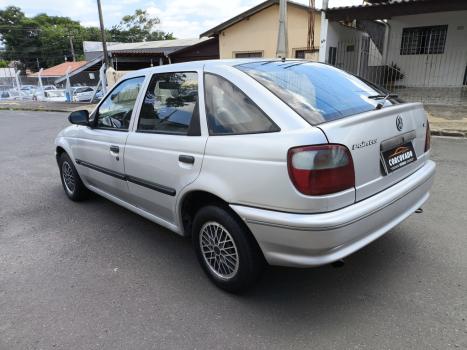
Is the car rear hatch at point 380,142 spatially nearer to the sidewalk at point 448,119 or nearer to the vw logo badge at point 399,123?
the vw logo badge at point 399,123

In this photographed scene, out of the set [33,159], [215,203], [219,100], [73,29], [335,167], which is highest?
[73,29]

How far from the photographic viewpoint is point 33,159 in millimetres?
7672

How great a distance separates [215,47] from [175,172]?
2143cm

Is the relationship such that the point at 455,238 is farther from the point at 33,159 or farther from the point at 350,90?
the point at 33,159

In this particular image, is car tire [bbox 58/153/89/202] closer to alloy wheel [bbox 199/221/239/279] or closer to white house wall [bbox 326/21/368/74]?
alloy wheel [bbox 199/221/239/279]

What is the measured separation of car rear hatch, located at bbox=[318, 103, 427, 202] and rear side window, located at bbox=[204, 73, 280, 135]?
420 mm

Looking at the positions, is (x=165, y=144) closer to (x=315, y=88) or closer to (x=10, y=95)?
(x=315, y=88)

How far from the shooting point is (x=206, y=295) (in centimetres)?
284

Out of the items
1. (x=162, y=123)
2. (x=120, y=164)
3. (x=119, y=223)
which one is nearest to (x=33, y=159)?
(x=119, y=223)

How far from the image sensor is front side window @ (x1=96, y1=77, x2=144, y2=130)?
358 cm

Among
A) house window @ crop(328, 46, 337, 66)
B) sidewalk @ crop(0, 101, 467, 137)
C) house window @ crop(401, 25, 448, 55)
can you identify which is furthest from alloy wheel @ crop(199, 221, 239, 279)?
house window @ crop(401, 25, 448, 55)

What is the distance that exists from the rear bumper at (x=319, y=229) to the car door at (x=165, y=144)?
0.63 meters

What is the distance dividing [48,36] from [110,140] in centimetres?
7012

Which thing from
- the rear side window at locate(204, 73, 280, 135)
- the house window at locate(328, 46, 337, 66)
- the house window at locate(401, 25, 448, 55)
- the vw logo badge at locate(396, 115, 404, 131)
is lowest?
the vw logo badge at locate(396, 115, 404, 131)
